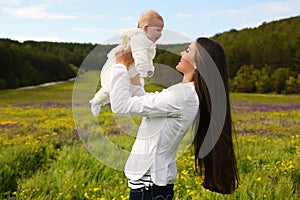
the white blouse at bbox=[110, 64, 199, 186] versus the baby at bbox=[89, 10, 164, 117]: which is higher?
the baby at bbox=[89, 10, 164, 117]

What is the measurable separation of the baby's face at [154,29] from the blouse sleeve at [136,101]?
0.22m

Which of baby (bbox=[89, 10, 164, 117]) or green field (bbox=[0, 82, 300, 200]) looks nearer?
baby (bbox=[89, 10, 164, 117])

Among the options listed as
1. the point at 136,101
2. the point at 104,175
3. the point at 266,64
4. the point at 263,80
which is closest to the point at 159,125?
the point at 136,101

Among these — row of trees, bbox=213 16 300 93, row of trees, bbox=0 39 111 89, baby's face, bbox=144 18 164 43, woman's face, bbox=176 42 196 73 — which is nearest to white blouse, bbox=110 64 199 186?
woman's face, bbox=176 42 196 73

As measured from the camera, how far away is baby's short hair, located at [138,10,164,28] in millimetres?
2053

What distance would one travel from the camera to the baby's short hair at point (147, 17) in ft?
6.73

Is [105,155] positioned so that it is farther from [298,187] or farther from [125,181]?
[298,187]

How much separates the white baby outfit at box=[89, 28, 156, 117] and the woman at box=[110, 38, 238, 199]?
0.16 feet

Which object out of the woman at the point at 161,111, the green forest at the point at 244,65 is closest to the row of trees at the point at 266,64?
the green forest at the point at 244,65

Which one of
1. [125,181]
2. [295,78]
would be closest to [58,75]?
[295,78]

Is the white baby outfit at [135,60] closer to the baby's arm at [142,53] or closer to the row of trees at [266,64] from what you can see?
the baby's arm at [142,53]

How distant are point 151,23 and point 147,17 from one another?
38mm

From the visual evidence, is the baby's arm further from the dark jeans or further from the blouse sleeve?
the dark jeans

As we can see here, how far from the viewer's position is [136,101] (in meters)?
2.11
